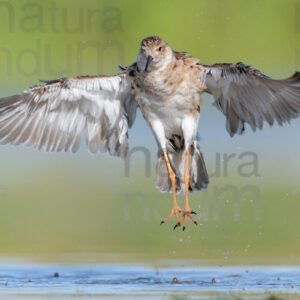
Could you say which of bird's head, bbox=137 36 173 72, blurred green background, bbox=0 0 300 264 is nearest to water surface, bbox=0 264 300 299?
blurred green background, bbox=0 0 300 264

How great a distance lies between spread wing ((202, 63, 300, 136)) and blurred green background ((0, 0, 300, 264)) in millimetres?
582

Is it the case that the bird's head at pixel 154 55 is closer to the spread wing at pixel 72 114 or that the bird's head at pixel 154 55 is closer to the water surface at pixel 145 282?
the spread wing at pixel 72 114

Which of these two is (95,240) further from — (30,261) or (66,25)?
(66,25)

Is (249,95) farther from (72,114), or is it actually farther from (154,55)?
(72,114)

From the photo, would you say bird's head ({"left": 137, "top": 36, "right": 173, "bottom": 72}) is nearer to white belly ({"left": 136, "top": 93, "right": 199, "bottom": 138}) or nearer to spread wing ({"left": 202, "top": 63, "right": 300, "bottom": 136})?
white belly ({"left": 136, "top": 93, "right": 199, "bottom": 138})

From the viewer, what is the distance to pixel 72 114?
26.2ft

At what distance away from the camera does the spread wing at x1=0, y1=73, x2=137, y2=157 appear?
301 inches

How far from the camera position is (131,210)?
31.6 ft

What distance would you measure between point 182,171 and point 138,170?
2.60 m

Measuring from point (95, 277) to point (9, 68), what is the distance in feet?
19.7

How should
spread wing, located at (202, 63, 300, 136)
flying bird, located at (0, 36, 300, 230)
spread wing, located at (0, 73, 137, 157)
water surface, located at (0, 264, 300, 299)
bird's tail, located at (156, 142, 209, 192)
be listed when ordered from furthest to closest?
bird's tail, located at (156, 142, 209, 192), spread wing, located at (0, 73, 137, 157), flying bird, located at (0, 36, 300, 230), spread wing, located at (202, 63, 300, 136), water surface, located at (0, 264, 300, 299)

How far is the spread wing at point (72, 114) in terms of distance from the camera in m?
7.63

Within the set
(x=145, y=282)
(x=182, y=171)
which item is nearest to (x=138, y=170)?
(x=182, y=171)

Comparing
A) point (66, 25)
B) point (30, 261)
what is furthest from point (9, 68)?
point (30, 261)
